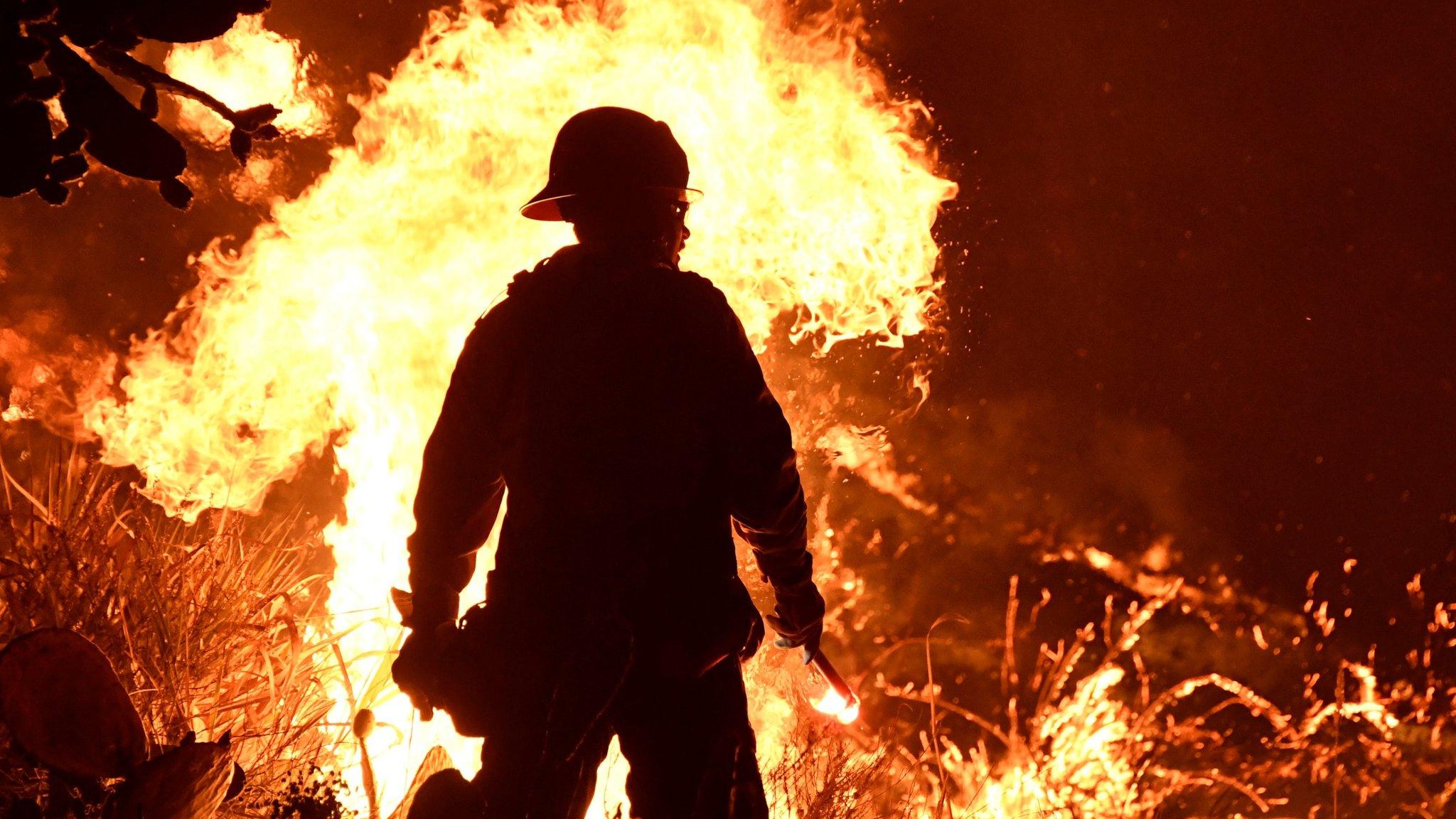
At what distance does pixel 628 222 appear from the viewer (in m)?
2.63

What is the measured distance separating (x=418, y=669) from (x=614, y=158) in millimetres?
1459

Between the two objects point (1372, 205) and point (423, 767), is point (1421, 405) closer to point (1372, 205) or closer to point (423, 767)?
point (1372, 205)

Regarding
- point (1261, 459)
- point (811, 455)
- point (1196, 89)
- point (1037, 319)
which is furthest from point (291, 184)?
point (1261, 459)

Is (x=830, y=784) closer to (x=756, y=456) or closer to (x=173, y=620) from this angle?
(x=756, y=456)

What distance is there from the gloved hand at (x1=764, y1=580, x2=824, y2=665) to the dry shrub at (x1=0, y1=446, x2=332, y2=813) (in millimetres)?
2104

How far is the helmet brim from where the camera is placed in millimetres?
2670

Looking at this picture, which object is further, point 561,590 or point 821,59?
point 821,59

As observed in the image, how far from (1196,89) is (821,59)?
6446 millimetres

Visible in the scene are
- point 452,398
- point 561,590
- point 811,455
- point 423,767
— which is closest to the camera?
point 561,590

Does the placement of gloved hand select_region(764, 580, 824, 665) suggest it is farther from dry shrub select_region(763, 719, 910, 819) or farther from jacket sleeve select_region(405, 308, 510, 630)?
dry shrub select_region(763, 719, 910, 819)

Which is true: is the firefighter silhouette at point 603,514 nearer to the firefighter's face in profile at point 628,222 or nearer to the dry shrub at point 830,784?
the firefighter's face in profile at point 628,222

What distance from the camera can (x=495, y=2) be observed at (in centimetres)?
569

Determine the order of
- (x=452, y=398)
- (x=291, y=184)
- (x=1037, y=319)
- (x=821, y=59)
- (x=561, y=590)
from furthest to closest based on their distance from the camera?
(x=1037, y=319) → (x=291, y=184) → (x=821, y=59) → (x=452, y=398) → (x=561, y=590)

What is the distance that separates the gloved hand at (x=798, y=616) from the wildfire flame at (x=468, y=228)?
8.50ft
